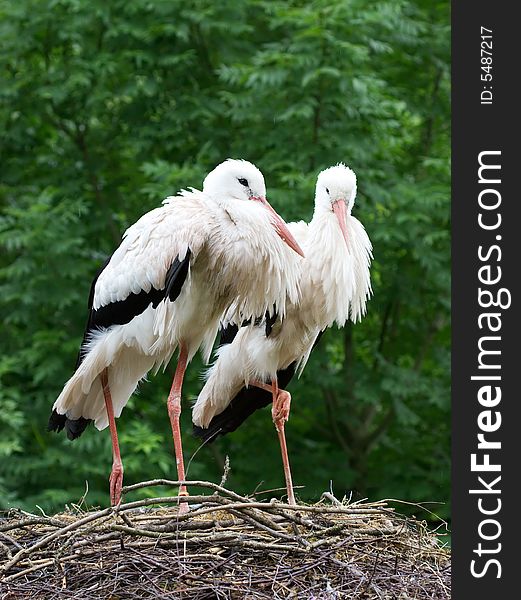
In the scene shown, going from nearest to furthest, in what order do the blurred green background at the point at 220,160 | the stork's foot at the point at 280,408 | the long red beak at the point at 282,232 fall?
the long red beak at the point at 282,232 → the stork's foot at the point at 280,408 → the blurred green background at the point at 220,160

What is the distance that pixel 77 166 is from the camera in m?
10.2

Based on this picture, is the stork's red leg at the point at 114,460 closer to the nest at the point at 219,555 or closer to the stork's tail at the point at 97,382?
the stork's tail at the point at 97,382

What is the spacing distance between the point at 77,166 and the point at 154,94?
95cm

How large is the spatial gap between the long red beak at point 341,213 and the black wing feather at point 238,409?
0.84 m

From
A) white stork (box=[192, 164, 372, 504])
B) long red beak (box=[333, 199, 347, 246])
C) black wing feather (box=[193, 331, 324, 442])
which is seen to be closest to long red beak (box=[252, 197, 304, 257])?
white stork (box=[192, 164, 372, 504])

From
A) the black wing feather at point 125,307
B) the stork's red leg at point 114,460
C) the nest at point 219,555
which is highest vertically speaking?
A: the black wing feather at point 125,307

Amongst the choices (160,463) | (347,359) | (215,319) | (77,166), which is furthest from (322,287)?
(77,166)

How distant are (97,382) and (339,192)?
4.76 ft

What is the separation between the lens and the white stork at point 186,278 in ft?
16.7

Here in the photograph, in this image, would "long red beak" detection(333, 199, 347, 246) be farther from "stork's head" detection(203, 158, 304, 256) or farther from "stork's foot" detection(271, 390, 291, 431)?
"stork's foot" detection(271, 390, 291, 431)

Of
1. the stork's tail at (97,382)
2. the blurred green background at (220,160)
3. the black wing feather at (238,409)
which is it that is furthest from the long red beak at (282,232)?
the blurred green background at (220,160)

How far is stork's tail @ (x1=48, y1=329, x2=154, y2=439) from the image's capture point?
18.0ft

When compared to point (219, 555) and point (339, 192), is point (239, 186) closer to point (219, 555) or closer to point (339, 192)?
point (339, 192)

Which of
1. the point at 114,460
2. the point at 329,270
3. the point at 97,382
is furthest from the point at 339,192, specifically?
the point at 114,460
